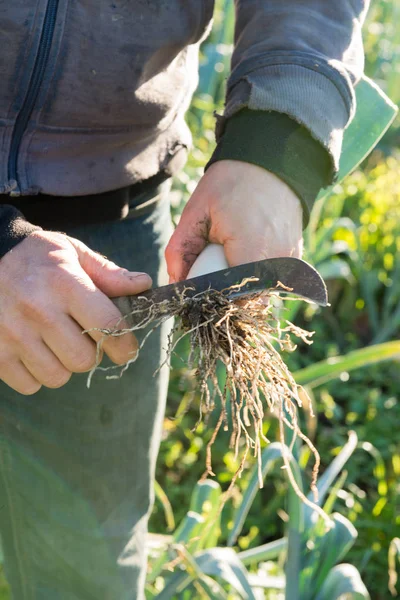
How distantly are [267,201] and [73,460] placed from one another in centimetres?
51

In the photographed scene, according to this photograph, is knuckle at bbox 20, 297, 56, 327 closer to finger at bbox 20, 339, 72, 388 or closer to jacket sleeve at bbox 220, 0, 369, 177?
finger at bbox 20, 339, 72, 388

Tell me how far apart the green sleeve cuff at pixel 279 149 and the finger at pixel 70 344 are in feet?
1.05

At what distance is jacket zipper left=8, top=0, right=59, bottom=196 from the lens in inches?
34.5

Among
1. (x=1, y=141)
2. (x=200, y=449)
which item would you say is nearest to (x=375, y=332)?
(x=200, y=449)

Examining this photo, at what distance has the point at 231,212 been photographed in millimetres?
912

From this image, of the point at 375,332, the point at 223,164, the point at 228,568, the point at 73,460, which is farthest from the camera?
the point at 375,332

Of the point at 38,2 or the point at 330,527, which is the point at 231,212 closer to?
the point at 38,2

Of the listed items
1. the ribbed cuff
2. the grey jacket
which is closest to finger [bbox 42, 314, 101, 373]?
the ribbed cuff

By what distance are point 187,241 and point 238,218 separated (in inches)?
3.7

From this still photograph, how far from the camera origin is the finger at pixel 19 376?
2.78ft

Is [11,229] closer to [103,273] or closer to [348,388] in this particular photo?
[103,273]

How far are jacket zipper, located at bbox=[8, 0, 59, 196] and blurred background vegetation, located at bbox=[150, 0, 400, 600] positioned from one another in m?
0.69

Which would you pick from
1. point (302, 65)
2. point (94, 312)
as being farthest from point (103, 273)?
point (302, 65)

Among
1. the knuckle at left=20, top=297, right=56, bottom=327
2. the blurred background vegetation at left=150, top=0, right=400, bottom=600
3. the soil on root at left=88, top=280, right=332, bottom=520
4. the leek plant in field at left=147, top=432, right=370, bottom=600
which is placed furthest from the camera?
the blurred background vegetation at left=150, top=0, right=400, bottom=600
